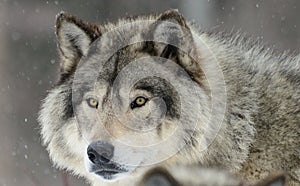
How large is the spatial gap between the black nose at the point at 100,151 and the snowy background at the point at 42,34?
641 centimetres

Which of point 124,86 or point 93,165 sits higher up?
point 124,86

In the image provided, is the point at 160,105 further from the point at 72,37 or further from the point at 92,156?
the point at 72,37

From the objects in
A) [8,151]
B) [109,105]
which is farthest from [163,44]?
[8,151]

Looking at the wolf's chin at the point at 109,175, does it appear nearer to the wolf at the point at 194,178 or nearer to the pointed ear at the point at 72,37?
the wolf at the point at 194,178

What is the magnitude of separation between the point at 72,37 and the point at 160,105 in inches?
31.6

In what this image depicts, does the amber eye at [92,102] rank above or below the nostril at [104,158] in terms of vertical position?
above

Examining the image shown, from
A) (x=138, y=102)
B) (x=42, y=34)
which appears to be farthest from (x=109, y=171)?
(x=42, y=34)

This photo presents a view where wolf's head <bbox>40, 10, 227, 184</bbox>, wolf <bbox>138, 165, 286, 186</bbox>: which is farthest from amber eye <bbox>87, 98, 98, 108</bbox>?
wolf <bbox>138, 165, 286, 186</bbox>

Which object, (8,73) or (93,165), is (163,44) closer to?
(93,165)

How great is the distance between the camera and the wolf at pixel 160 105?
5992 millimetres

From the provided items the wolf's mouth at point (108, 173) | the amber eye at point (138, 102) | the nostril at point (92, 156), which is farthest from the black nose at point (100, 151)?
the amber eye at point (138, 102)

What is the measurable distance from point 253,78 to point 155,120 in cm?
87

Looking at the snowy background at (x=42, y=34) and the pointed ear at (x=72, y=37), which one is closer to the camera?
the pointed ear at (x=72, y=37)

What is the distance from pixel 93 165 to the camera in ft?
19.5
